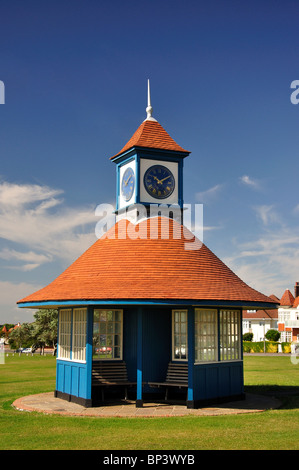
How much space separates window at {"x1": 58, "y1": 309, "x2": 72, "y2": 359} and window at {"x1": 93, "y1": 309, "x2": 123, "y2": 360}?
1.04m

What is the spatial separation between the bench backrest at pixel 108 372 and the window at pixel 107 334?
30 centimetres

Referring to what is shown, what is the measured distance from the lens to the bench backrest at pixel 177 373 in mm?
15164

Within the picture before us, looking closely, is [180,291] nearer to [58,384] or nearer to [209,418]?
[209,418]

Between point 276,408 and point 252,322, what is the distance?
68949 millimetres

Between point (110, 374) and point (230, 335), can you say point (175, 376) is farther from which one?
point (230, 335)

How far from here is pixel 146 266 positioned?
15.4 meters

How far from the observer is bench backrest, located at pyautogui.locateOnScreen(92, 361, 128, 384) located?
15250 mm

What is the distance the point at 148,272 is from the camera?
15125 mm

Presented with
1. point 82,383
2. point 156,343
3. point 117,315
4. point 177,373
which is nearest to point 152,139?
point 117,315

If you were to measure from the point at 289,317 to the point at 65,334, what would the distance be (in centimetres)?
5816

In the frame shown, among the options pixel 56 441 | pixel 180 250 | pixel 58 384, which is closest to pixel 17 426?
pixel 56 441

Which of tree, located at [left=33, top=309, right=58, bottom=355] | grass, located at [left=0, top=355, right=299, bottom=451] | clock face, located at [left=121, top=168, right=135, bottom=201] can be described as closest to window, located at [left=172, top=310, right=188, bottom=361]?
grass, located at [left=0, top=355, right=299, bottom=451]

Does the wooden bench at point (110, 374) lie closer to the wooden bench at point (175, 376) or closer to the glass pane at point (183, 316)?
the wooden bench at point (175, 376)

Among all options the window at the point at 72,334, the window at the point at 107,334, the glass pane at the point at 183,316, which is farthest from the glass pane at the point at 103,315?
the glass pane at the point at 183,316
